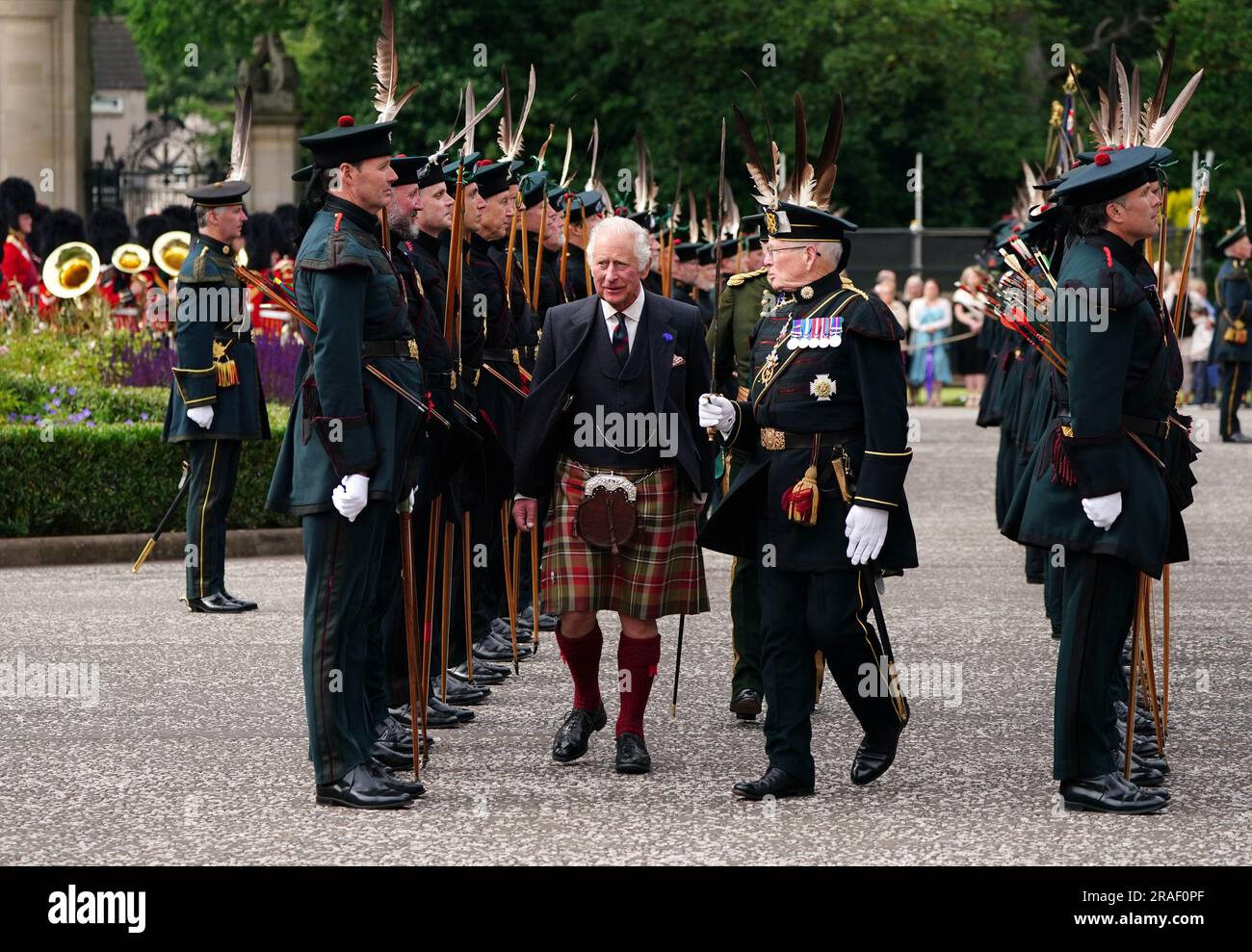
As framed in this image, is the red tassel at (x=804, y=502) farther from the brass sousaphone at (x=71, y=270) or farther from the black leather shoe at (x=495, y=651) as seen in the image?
the brass sousaphone at (x=71, y=270)

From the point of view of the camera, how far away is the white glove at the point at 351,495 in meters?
6.29

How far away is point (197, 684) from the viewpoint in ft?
28.0

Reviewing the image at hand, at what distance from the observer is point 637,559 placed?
7.12 metres

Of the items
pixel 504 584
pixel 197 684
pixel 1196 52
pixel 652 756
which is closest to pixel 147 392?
pixel 504 584

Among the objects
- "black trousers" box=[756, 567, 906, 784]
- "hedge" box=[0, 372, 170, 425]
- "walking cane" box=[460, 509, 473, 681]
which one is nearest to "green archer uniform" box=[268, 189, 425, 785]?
"black trousers" box=[756, 567, 906, 784]

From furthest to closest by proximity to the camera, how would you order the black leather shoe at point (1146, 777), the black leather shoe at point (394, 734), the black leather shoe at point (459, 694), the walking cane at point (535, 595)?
the walking cane at point (535, 595) < the black leather shoe at point (459, 694) < the black leather shoe at point (394, 734) < the black leather shoe at point (1146, 777)

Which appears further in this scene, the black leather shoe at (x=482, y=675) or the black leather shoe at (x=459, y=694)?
the black leather shoe at (x=482, y=675)

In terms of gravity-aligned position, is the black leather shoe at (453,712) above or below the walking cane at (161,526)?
below

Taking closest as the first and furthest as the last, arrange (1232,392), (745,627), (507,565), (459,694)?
1. (745,627)
2. (459,694)
3. (507,565)
4. (1232,392)

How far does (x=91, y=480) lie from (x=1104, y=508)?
795cm

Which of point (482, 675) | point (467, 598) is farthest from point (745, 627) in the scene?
point (482, 675)

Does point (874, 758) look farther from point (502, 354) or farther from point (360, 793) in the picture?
point (502, 354)

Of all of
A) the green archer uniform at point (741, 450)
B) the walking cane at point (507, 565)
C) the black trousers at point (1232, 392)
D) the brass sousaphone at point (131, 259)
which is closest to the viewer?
the green archer uniform at point (741, 450)

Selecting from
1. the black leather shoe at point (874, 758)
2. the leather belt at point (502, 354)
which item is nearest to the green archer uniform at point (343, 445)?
the black leather shoe at point (874, 758)
